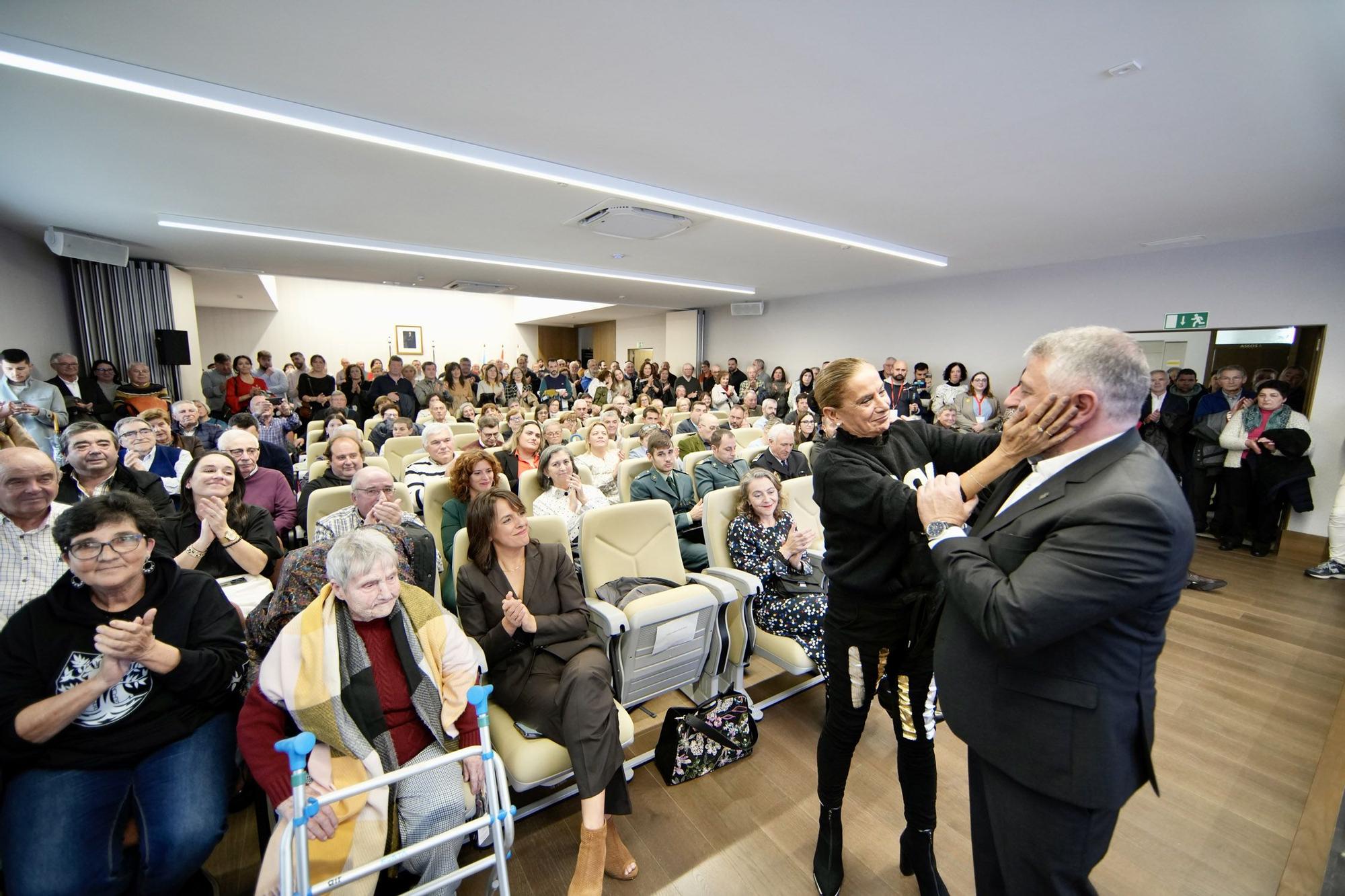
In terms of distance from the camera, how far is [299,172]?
12.0 feet

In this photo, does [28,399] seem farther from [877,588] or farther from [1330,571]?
[1330,571]

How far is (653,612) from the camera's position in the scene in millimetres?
2098

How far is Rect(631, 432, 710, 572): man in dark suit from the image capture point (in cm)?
341

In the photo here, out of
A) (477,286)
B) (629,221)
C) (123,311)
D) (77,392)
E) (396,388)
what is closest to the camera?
(629,221)

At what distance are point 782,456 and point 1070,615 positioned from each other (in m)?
3.05

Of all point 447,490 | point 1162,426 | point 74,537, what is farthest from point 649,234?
point 1162,426

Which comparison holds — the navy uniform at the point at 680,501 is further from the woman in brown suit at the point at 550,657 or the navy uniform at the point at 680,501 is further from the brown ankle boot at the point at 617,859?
the brown ankle boot at the point at 617,859

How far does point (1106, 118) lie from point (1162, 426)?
433 centimetres

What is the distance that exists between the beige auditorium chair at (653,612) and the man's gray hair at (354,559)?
85 centimetres

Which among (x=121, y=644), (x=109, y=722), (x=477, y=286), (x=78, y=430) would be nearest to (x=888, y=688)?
(x=121, y=644)

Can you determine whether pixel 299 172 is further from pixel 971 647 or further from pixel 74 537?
pixel 971 647

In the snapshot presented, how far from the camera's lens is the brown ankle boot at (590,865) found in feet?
5.32

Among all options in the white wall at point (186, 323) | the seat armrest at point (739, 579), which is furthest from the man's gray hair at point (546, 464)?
the white wall at point (186, 323)

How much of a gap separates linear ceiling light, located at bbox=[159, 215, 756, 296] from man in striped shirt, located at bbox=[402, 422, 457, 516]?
124 inches
